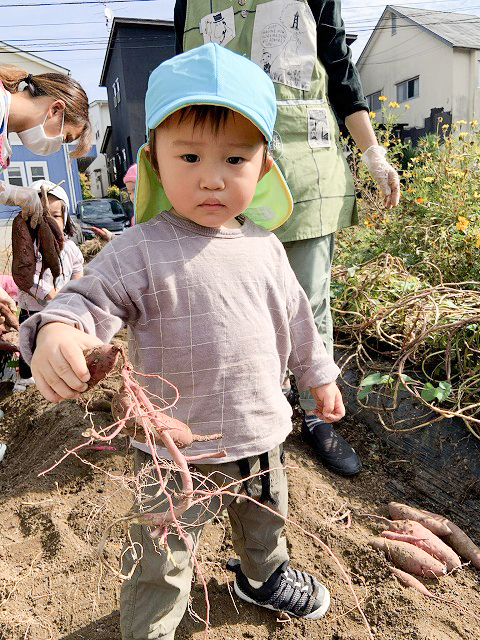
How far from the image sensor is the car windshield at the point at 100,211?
42.4 ft

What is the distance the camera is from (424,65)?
69.7 ft

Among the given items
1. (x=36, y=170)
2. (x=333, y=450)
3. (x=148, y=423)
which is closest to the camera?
(x=148, y=423)

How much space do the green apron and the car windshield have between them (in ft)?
37.4

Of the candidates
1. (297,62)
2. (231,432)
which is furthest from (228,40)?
(231,432)

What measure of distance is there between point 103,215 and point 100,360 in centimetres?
1304

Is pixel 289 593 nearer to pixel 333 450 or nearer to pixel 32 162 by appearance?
pixel 333 450

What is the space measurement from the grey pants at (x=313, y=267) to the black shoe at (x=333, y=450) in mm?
172

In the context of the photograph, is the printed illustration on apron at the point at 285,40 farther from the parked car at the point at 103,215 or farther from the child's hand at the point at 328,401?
the parked car at the point at 103,215

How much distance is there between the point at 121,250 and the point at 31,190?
164 centimetres

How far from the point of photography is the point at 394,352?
258 centimetres

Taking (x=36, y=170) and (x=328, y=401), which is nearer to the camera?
(x=328, y=401)

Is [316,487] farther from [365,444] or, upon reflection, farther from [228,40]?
[228,40]

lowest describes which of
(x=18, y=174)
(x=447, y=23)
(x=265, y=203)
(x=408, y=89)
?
(x=265, y=203)

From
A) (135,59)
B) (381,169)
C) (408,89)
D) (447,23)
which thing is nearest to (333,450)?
(381,169)
